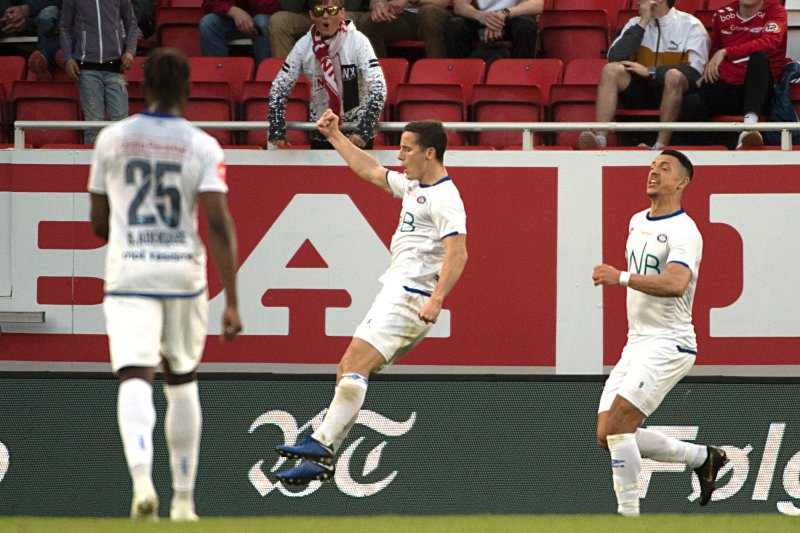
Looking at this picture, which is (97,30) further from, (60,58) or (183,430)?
(183,430)

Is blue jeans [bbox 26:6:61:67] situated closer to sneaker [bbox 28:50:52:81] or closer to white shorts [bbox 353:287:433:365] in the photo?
sneaker [bbox 28:50:52:81]

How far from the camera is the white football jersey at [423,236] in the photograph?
7.34 metres

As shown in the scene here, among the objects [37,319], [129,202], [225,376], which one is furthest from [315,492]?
[129,202]

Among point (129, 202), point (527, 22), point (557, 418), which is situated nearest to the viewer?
point (129, 202)

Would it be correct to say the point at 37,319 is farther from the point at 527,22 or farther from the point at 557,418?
the point at 527,22

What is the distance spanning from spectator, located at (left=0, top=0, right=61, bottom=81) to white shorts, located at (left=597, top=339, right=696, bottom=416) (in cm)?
641

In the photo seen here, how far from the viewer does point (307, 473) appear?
688cm

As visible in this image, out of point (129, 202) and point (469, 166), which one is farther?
point (469, 166)

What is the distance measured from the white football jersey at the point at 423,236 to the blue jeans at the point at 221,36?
469cm

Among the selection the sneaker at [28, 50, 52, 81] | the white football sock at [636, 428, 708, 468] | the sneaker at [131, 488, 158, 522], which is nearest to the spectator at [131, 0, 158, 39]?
the sneaker at [28, 50, 52, 81]

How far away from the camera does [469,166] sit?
9500 mm

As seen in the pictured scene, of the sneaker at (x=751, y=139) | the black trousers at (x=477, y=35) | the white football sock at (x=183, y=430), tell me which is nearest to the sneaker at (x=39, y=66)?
the black trousers at (x=477, y=35)

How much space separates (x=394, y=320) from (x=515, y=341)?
2.45m

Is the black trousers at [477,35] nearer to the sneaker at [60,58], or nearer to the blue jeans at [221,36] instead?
the blue jeans at [221,36]
